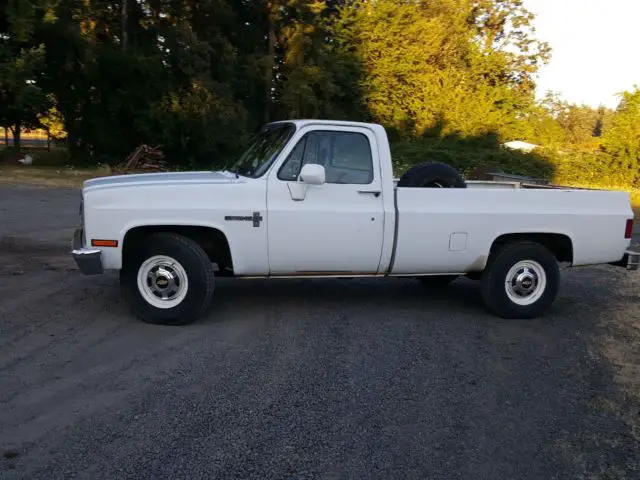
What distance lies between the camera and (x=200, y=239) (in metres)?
6.64

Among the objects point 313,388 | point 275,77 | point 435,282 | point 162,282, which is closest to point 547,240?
point 435,282

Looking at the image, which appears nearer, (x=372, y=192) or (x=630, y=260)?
(x=372, y=192)

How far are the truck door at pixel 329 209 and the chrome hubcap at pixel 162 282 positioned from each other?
91 centimetres

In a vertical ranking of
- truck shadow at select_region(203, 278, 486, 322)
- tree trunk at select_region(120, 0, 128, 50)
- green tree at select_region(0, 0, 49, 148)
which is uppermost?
tree trunk at select_region(120, 0, 128, 50)

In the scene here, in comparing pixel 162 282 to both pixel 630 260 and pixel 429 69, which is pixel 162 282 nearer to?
pixel 630 260

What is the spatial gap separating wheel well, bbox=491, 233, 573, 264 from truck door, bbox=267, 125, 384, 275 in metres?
1.51

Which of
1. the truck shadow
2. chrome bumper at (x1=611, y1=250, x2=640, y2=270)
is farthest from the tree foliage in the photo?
chrome bumper at (x1=611, y1=250, x2=640, y2=270)

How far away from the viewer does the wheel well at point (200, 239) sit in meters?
6.31

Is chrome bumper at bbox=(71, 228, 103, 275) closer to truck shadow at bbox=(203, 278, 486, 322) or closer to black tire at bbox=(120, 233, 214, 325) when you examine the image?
black tire at bbox=(120, 233, 214, 325)

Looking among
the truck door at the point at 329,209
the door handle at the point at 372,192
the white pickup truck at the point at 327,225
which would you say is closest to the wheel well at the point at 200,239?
the white pickup truck at the point at 327,225

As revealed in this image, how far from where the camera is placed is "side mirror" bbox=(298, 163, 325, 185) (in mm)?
6082

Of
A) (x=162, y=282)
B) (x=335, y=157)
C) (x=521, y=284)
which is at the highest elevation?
(x=335, y=157)

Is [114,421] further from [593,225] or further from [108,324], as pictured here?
[593,225]

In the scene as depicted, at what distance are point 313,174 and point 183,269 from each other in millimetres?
1561
